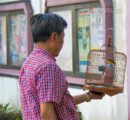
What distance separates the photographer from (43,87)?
2797mm

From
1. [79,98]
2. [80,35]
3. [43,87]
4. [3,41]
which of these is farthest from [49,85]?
[3,41]

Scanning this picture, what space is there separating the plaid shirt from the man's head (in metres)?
0.06

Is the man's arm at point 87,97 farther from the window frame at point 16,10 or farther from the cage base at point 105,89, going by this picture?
the window frame at point 16,10

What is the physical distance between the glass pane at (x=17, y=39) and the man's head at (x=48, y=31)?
514cm

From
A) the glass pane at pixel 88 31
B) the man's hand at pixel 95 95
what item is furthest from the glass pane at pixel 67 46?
the man's hand at pixel 95 95

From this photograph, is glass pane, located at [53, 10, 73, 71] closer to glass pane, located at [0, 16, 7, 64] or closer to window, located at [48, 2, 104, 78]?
window, located at [48, 2, 104, 78]

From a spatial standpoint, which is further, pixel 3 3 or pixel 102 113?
pixel 3 3

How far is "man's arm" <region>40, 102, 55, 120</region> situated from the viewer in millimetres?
2748

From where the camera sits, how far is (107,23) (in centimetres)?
572

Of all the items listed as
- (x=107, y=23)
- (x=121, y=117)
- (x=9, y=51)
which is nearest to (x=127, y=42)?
(x=107, y=23)

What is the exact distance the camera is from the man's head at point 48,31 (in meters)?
2.86

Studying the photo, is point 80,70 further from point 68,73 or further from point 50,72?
point 50,72

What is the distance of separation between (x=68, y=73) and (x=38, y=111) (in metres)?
3.92

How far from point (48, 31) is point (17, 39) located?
5.57m
